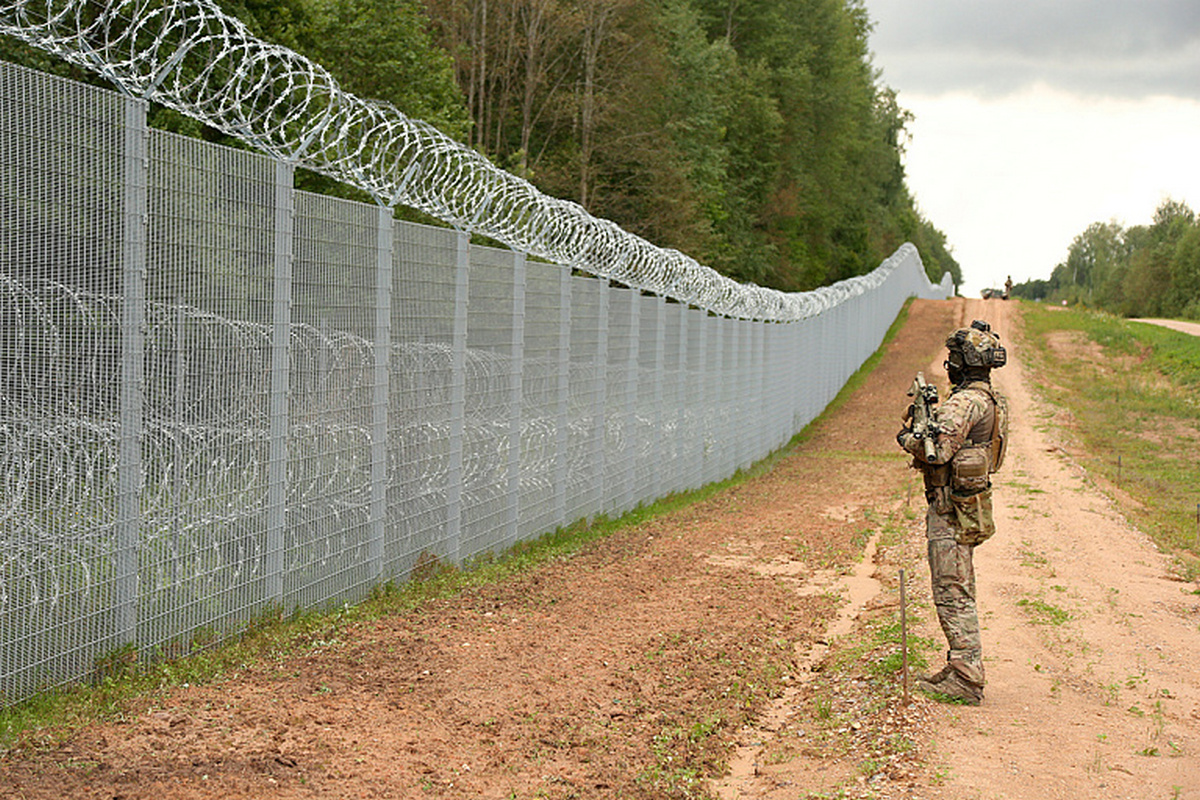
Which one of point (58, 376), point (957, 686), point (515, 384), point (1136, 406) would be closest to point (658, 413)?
point (515, 384)

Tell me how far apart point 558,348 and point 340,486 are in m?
3.94

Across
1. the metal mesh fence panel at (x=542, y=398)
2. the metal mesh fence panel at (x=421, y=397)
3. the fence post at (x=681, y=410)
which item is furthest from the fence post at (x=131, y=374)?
the fence post at (x=681, y=410)

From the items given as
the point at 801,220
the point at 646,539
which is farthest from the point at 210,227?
the point at 801,220

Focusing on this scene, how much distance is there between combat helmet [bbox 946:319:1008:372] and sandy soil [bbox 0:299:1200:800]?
1.83 m

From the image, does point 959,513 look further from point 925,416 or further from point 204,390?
point 204,390

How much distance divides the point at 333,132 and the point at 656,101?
1197 inches

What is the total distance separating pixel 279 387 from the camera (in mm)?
6145

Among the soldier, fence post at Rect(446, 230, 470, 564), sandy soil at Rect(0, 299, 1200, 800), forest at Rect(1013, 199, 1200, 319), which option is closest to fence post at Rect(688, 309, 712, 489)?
sandy soil at Rect(0, 299, 1200, 800)

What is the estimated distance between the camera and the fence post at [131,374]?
196 inches

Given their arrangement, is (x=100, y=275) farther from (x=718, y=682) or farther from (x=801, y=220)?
(x=801, y=220)

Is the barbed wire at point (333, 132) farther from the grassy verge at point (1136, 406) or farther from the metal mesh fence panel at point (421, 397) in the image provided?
the grassy verge at point (1136, 406)

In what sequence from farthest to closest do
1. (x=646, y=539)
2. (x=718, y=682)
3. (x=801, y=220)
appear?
(x=801, y=220) < (x=646, y=539) < (x=718, y=682)

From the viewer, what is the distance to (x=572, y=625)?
7.52 metres

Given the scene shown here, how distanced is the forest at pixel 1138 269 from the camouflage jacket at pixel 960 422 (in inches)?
2339
